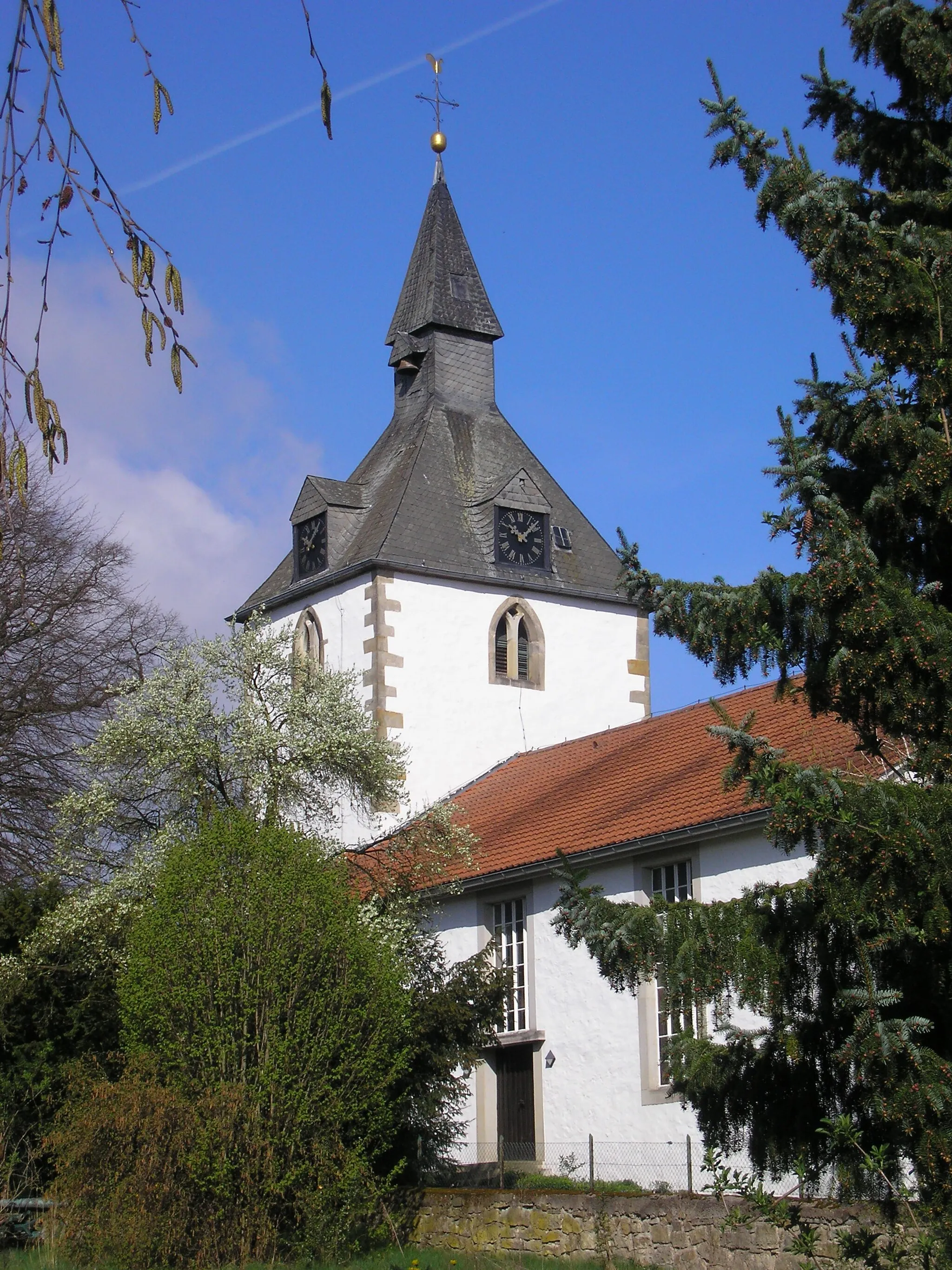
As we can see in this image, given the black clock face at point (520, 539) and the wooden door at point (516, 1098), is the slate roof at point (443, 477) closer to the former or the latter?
the black clock face at point (520, 539)

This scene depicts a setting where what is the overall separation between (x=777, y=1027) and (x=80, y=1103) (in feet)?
24.6

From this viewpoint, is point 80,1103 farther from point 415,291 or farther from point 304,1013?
point 415,291

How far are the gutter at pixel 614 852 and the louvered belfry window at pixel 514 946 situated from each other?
1.38 feet

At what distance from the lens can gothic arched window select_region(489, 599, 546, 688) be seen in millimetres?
32156

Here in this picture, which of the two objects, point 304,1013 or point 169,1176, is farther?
point 304,1013

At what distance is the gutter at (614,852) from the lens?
1889 centimetres

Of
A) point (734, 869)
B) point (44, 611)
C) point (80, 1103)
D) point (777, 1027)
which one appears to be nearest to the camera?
point (777, 1027)

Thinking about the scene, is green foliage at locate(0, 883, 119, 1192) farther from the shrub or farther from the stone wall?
the stone wall

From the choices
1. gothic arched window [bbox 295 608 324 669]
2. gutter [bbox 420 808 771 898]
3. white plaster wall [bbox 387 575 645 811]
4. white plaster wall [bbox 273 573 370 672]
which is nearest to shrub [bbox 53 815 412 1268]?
gutter [bbox 420 808 771 898]

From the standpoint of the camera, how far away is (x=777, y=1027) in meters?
8.98

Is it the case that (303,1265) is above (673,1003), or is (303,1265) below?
below

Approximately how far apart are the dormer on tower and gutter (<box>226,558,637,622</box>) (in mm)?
4887

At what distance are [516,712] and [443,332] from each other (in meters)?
8.85

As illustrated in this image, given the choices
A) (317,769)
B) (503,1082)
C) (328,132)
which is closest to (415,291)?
(317,769)
